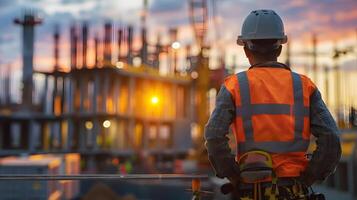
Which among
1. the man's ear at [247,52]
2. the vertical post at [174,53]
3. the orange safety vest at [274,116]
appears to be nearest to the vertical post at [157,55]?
the vertical post at [174,53]

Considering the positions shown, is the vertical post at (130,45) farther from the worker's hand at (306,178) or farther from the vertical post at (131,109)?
the worker's hand at (306,178)

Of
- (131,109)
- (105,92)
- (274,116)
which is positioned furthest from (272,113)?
(131,109)

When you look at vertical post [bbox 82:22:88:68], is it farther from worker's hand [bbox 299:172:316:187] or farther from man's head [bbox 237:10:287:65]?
worker's hand [bbox 299:172:316:187]

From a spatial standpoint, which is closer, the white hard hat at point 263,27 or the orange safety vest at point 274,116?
the orange safety vest at point 274,116

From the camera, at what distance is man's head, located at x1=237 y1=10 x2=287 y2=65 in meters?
3.36

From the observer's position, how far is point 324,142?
127 inches

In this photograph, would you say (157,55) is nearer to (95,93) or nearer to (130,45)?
(130,45)

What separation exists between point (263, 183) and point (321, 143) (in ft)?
1.34

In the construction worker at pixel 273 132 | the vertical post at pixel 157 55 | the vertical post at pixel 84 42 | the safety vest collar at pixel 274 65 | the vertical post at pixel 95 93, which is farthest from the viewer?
the vertical post at pixel 157 55

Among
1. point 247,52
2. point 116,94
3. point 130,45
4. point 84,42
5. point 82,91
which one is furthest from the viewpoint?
point 130,45

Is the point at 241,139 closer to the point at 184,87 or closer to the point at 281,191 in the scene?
the point at 281,191

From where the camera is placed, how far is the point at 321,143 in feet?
10.6

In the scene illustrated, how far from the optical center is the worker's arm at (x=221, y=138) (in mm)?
3174

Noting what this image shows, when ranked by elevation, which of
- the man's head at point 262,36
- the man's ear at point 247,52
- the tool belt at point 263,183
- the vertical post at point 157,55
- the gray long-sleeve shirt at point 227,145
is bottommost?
the tool belt at point 263,183
